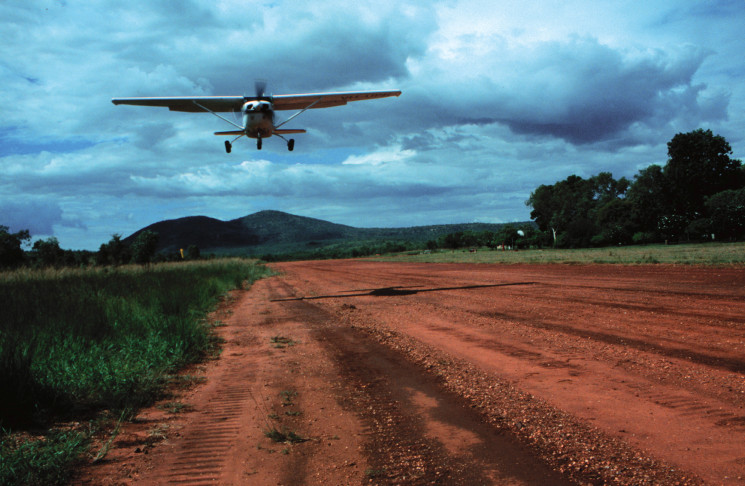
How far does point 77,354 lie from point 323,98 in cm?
1996

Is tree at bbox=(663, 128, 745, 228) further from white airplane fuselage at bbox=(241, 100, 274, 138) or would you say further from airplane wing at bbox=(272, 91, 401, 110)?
white airplane fuselage at bbox=(241, 100, 274, 138)

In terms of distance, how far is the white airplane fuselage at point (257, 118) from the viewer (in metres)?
23.0

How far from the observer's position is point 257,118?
2302cm

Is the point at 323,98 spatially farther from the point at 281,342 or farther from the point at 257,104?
the point at 281,342

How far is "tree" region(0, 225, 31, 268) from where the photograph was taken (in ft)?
127

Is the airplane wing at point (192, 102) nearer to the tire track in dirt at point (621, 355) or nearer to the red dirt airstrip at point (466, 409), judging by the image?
the tire track in dirt at point (621, 355)

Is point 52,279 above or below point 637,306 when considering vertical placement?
above

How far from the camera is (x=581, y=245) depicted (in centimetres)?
7875

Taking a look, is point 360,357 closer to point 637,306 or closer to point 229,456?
point 229,456

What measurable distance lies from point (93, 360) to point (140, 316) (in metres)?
3.64

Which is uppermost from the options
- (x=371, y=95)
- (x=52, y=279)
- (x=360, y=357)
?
(x=371, y=95)

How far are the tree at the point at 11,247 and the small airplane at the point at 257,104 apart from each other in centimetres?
2323

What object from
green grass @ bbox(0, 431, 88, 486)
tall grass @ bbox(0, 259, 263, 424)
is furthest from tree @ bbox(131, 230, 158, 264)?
green grass @ bbox(0, 431, 88, 486)

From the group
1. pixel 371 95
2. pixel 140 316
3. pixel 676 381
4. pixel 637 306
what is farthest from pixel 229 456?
pixel 371 95
